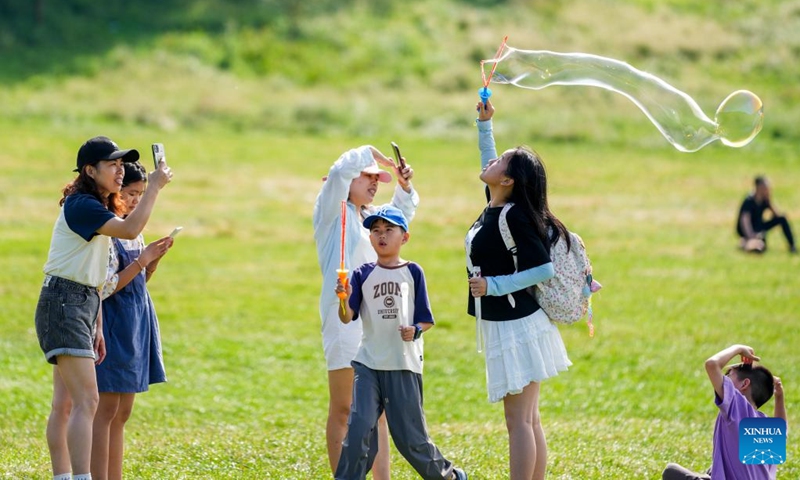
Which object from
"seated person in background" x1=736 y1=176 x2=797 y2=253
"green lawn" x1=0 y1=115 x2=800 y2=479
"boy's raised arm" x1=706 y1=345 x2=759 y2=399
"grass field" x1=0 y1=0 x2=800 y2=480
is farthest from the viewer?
"seated person in background" x1=736 y1=176 x2=797 y2=253

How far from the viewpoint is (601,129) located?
128ft

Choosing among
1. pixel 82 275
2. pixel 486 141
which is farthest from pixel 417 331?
pixel 82 275

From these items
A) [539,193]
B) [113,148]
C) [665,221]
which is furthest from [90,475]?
[665,221]

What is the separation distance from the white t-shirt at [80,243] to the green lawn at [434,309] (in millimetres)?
1663

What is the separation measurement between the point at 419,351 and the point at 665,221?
64.5ft

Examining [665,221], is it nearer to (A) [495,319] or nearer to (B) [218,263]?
(B) [218,263]

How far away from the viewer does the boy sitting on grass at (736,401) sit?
20.0 feet

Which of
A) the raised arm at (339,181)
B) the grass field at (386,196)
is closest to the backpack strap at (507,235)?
the raised arm at (339,181)

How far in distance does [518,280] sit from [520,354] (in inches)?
16.4

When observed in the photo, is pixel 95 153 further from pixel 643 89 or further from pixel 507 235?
pixel 643 89

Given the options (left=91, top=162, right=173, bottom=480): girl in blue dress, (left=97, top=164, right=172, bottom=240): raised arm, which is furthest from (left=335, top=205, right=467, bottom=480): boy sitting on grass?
(left=91, top=162, right=173, bottom=480): girl in blue dress

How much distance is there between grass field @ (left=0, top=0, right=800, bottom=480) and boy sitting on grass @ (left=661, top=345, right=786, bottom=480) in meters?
1.34

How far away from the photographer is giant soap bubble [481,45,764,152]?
732 centimetres

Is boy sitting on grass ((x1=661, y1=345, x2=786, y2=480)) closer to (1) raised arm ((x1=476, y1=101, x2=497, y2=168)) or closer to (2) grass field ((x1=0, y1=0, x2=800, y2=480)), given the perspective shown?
(2) grass field ((x1=0, y1=0, x2=800, y2=480))
